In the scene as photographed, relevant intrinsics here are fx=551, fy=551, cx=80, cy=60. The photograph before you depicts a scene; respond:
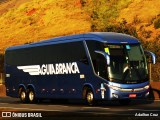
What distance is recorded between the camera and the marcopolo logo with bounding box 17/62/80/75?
2813 centimetres

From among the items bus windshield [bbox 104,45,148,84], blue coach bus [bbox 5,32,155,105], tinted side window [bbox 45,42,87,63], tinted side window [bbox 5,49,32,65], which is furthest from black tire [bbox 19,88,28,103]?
bus windshield [bbox 104,45,148,84]

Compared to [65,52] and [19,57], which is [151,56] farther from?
[19,57]

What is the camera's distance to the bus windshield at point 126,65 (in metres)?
25.7

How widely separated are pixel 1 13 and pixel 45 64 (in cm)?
8988

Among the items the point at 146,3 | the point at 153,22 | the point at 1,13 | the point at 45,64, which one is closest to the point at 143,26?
the point at 153,22

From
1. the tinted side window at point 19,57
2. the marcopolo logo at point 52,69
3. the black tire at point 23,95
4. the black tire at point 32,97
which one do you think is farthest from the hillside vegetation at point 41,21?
the black tire at point 32,97

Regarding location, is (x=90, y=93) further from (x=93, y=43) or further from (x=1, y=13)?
A: (x=1, y=13)

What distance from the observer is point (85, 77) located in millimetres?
27062

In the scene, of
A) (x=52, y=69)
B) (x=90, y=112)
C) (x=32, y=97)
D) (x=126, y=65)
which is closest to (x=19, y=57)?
(x=32, y=97)

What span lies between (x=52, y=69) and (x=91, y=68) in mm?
4350

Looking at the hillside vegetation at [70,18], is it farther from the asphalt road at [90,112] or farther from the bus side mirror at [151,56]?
the asphalt road at [90,112]

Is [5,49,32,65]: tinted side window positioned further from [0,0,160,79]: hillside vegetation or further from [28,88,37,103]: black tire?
[0,0,160,79]: hillside vegetation

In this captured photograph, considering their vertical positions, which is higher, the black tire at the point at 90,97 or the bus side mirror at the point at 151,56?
the bus side mirror at the point at 151,56

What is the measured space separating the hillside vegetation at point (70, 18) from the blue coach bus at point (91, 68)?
50.8m
